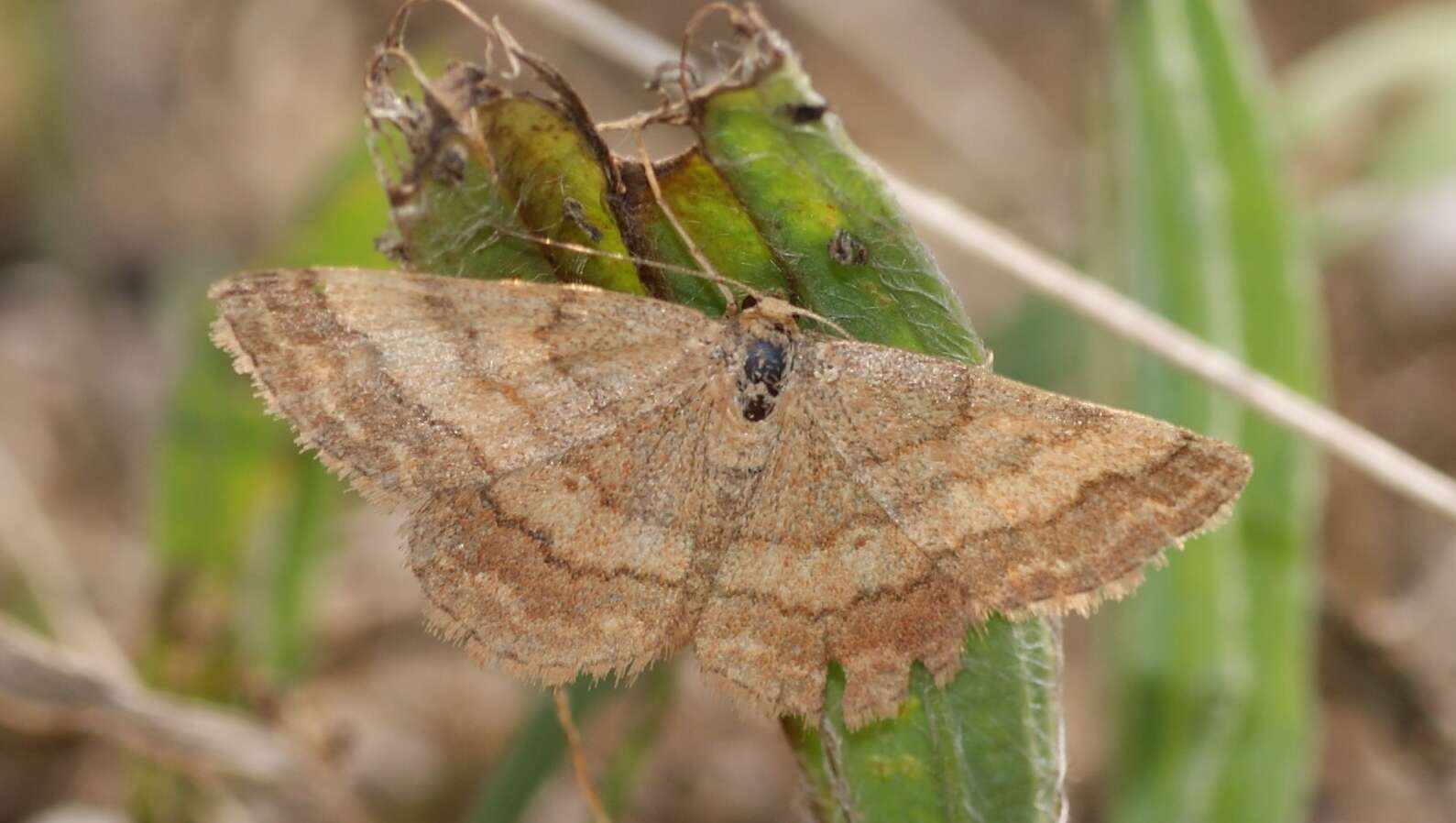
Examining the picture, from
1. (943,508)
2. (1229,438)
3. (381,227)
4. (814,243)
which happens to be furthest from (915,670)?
(381,227)

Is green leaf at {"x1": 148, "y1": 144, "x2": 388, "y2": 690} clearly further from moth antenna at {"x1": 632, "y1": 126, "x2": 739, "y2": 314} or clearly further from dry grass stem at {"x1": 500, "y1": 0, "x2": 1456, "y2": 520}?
dry grass stem at {"x1": 500, "y1": 0, "x2": 1456, "y2": 520}

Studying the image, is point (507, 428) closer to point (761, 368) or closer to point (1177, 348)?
point (761, 368)

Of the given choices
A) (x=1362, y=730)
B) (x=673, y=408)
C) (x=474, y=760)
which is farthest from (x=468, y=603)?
(x=1362, y=730)

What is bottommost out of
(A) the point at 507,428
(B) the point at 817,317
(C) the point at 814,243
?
(A) the point at 507,428

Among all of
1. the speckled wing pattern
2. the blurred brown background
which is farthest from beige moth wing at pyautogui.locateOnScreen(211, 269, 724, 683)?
the blurred brown background

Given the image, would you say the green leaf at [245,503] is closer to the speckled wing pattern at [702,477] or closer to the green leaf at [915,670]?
the speckled wing pattern at [702,477]

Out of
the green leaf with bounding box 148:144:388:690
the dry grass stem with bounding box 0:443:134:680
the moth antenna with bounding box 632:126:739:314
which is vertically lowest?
the dry grass stem with bounding box 0:443:134:680
